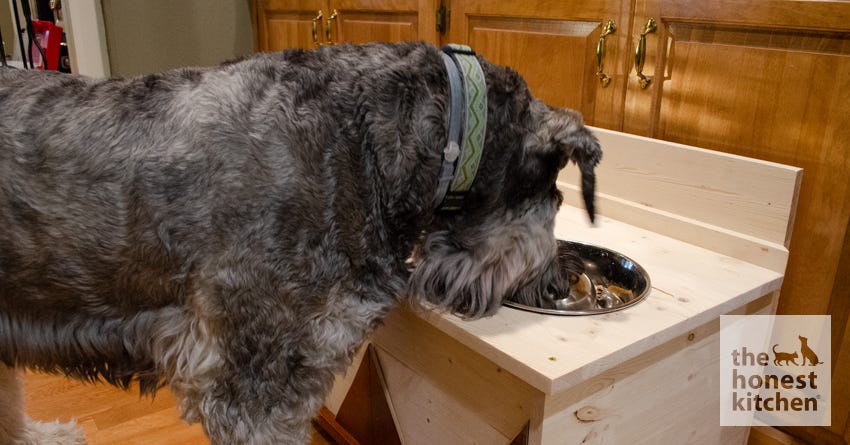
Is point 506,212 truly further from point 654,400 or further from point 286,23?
point 286,23

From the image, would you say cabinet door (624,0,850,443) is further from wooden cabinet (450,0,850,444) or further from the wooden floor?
the wooden floor

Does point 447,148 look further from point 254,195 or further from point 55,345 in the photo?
point 55,345

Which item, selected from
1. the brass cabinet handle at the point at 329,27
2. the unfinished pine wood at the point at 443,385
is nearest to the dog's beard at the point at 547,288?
the unfinished pine wood at the point at 443,385

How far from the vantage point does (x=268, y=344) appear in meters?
1.08

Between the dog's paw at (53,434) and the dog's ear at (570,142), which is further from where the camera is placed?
the dog's paw at (53,434)

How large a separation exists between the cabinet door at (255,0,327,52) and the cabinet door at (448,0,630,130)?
3.19ft

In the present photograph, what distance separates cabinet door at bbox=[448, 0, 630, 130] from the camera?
1.75m

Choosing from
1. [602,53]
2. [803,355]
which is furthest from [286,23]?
[803,355]

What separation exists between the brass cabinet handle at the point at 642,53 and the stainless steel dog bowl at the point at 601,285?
0.44 metres

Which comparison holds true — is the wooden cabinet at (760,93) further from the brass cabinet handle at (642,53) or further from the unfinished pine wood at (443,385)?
the unfinished pine wood at (443,385)

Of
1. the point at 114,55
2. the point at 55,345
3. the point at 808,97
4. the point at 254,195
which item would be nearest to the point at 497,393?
the point at 254,195

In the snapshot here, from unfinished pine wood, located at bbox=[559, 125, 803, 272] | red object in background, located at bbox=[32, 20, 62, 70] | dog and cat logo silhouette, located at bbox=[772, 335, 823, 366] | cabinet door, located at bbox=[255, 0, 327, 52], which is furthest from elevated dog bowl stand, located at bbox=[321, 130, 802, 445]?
red object in background, located at bbox=[32, 20, 62, 70]

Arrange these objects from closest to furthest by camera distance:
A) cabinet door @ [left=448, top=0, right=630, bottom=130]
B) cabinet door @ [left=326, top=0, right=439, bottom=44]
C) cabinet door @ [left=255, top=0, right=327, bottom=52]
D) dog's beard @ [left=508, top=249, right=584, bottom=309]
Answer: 1. dog's beard @ [left=508, top=249, right=584, bottom=309]
2. cabinet door @ [left=448, top=0, right=630, bottom=130]
3. cabinet door @ [left=326, top=0, right=439, bottom=44]
4. cabinet door @ [left=255, top=0, right=327, bottom=52]

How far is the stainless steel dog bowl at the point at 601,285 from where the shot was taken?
4.36ft
